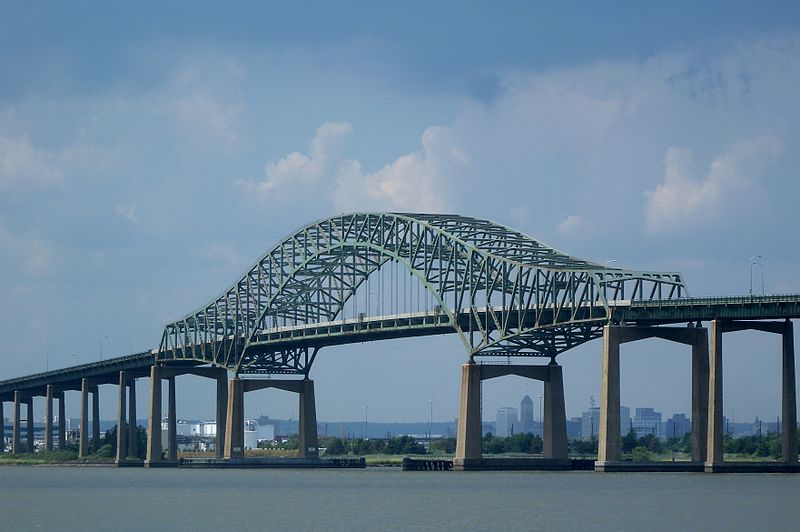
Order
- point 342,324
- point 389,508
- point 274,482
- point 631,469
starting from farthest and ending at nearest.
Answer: point 342,324
point 274,482
point 631,469
point 389,508

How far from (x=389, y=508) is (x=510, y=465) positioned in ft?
165

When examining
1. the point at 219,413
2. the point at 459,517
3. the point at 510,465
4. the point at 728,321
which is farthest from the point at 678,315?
the point at 219,413

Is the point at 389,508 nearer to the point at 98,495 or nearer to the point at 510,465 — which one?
the point at 98,495

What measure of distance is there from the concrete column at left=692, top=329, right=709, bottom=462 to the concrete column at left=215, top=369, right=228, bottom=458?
2928 inches

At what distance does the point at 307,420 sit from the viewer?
181500mm

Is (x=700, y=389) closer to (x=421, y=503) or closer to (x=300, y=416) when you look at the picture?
(x=421, y=503)

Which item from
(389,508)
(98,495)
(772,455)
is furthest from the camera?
(772,455)

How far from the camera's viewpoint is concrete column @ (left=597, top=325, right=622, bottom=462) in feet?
416

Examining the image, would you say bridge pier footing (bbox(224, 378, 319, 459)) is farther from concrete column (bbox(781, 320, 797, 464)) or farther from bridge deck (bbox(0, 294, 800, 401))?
concrete column (bbox(781, 320, 797, 464))

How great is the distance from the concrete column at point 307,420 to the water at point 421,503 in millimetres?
34718

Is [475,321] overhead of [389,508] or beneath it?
overhead

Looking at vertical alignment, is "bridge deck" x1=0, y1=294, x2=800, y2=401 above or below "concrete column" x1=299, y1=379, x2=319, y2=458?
above

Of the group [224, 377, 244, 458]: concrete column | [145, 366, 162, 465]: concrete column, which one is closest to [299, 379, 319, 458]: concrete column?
[224, 377, 244, 458]: concrete column

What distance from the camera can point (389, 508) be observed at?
328 feet
